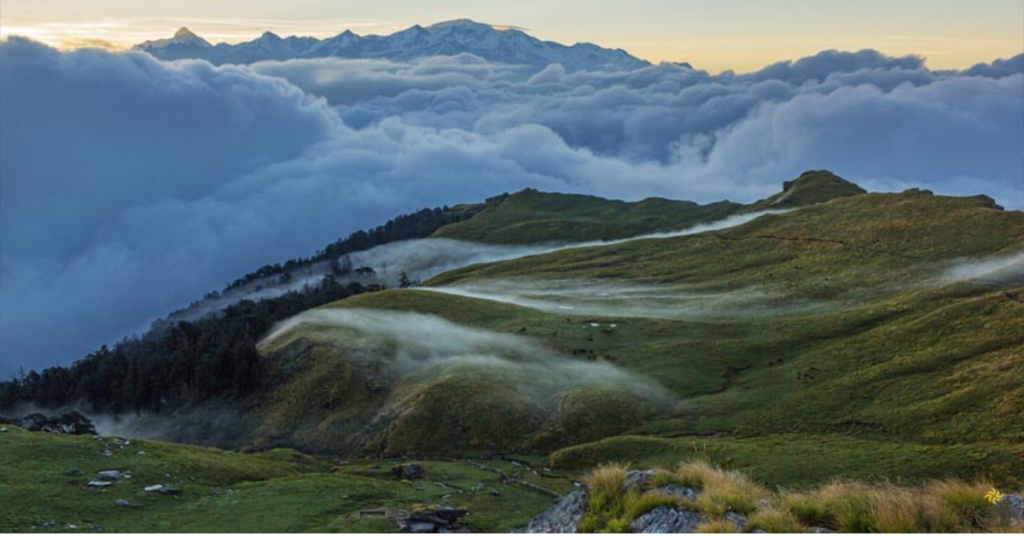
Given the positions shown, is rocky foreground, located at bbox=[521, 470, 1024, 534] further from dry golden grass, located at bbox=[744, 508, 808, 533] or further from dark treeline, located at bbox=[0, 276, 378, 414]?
dark treeline, located at bbox=[0, 276, 378, 414]

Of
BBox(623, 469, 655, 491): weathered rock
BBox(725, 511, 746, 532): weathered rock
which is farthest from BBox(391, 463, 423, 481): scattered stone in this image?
BBox(725, 511, 746, 532): weathered rock

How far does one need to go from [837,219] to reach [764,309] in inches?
2708

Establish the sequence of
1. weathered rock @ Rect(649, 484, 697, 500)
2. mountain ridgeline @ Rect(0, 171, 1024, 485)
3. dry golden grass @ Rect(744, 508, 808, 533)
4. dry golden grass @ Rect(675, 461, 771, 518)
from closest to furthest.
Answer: dry golden grass @ Rect(744, 508, 808, 533) → dry golden grass @ Rect(675, 461, 771, 518) → weathered rock @ Rect(649, 484, 697, 500) → mountain ridgeline @ Rect(0, 171, 1024, 485)

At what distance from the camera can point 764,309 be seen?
416ft

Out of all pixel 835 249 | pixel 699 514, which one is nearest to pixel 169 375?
pixel 699 514

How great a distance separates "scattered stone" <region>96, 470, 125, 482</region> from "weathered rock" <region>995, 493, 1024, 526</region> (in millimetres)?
48176

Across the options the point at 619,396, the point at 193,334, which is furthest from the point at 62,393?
the point at 619,396

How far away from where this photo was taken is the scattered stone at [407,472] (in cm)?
6425

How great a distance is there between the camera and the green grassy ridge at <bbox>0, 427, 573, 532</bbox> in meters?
39.7

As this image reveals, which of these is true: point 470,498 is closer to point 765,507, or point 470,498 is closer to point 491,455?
point 491,455

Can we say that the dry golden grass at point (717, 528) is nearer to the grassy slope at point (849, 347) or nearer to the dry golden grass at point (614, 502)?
the dry golden grass at point (614, 502)

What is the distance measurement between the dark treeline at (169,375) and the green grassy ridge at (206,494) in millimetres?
54078

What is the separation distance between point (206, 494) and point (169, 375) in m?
83.0

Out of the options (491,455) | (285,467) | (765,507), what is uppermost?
(765,507)
